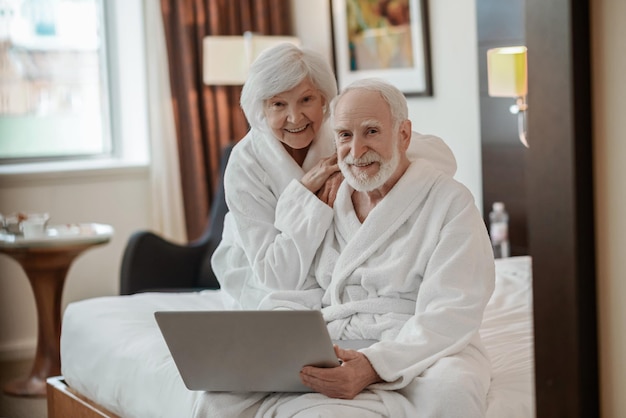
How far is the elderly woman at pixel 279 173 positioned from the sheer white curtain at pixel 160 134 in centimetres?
270

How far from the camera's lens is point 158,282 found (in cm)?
438

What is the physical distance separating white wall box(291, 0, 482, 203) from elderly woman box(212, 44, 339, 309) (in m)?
1.89

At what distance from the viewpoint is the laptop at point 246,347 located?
204cm

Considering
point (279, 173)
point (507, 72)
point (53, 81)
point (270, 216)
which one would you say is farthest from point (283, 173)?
point (53, 81)

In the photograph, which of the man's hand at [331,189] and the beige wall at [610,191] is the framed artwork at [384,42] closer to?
the man's hand at [331,189]

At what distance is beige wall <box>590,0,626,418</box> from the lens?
1190 millimetres

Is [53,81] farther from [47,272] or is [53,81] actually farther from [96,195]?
[47,272]

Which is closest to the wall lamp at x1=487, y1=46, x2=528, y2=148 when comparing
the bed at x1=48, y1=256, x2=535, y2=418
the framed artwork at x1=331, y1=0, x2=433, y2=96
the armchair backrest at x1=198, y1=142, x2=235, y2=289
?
the bed at x1=48, y1=256, x2=535, y2=418

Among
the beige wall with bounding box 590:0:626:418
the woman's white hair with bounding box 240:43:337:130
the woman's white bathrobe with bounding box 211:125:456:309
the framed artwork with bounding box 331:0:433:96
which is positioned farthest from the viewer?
the framed artwork with bounding box 331:0:433:96

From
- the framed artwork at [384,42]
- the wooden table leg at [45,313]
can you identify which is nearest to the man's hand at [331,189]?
the wooden table leg at [45,313]

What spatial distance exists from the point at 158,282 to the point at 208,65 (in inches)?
54.1

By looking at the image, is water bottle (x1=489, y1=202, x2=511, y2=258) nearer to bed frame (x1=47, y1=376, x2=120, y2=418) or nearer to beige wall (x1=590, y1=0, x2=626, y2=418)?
bed frame (x1=47, y1=376, x2=120, y2=418)

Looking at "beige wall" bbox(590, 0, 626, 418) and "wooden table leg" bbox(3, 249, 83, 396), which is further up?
"beige wall" bbox(590, 0, 626, 418)

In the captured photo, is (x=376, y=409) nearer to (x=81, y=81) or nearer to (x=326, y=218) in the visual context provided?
(x=326, y=218)
